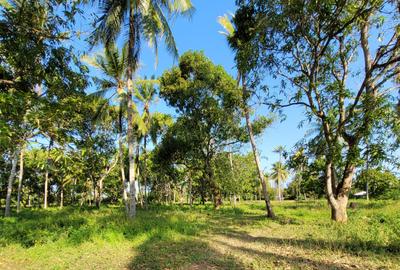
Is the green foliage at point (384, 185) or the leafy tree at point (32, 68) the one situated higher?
the leafy tree at point (32, 68)

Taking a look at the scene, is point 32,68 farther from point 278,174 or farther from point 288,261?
point 278,174

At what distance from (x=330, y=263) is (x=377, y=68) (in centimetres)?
736

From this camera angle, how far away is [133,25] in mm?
12312

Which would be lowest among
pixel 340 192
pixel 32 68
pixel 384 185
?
pixel 384 185

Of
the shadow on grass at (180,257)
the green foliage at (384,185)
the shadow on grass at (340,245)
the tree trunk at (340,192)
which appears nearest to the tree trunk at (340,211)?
the tree trunk at (340,192)

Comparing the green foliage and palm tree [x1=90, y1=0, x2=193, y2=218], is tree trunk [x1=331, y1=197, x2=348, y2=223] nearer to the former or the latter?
palm tree [x1=90, y1=0, x2=193, y2=218]

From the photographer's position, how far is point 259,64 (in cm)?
957

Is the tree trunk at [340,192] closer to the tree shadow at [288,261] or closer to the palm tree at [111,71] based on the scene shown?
the tree shadow at [288,261]

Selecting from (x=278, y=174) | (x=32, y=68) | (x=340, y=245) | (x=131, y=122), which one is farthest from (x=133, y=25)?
(x=278, y=174)

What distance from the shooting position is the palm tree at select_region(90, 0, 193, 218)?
11820mm

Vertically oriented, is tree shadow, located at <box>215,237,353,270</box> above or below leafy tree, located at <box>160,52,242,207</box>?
below

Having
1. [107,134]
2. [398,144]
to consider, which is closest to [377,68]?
[398,144]

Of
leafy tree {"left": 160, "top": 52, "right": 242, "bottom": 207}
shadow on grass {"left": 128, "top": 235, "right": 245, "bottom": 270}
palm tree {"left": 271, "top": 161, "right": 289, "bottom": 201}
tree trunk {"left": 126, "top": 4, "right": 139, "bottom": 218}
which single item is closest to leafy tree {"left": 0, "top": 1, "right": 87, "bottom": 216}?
shadow on grass {"left": 128, "top": 235, "right": 245, "bottom": 270}

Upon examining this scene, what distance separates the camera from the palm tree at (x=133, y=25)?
11.8 metres
